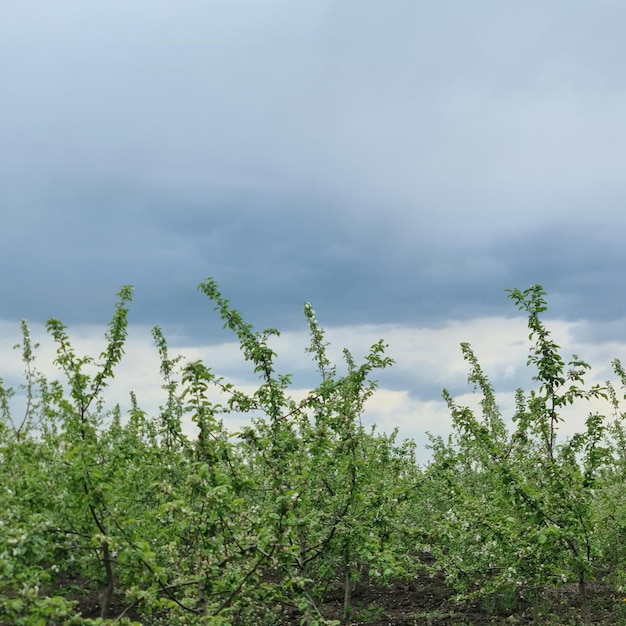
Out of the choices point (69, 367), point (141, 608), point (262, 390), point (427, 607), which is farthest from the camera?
point (427, 607)

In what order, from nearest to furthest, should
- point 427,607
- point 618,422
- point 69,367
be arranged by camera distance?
point 69,367
point 427,607
point 618,422

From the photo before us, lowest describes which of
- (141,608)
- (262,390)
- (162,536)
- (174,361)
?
(141,608)

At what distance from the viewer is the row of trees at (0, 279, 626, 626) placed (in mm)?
7070

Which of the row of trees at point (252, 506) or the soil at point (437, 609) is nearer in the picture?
the row of trees at point (252, 506)

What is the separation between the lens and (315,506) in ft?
32.5

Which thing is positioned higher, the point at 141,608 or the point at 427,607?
the point at 141,608

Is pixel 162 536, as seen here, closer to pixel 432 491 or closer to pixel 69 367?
pixel 69 367

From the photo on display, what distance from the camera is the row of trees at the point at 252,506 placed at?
7.07 meters

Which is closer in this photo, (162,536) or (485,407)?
(162,536)

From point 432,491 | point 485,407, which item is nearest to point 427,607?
point 432,491

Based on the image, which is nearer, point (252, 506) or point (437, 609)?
point (252, 506)

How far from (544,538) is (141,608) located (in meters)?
4.94

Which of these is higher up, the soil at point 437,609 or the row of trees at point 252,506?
the row of trees at point 252,506

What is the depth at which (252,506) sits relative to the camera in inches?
353
